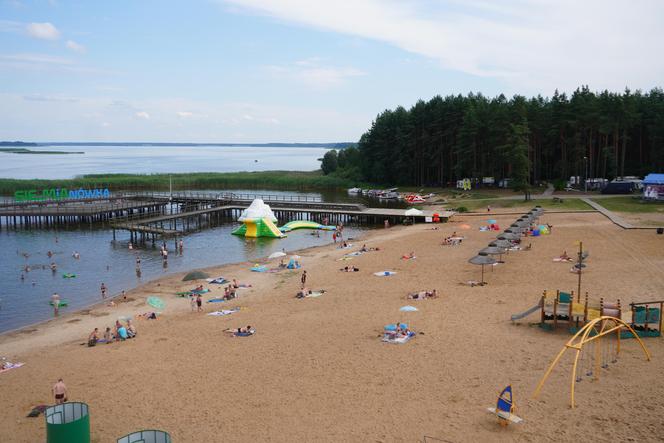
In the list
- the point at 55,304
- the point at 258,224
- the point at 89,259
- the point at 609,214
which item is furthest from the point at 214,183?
the point at 55,304

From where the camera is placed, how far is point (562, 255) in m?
34.5

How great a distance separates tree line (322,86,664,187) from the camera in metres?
66.0

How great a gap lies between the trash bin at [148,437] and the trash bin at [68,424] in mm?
1181

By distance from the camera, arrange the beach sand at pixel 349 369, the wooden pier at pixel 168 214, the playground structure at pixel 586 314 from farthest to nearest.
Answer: the wooden pier at pixel 168 214 < the playground structure at pixel 586 314 < the beach sand at pixel 349 369

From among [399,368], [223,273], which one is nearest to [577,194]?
[223,273]

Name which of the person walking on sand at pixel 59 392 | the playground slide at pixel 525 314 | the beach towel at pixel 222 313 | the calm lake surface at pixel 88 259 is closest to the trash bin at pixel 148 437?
the person walking on sand at pixel 59 392

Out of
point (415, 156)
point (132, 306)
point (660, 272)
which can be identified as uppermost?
point (415, 156)

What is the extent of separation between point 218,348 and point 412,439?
33.3 ft

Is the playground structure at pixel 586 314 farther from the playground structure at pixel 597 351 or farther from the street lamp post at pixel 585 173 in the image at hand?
the street lamp post at pixel 585 173

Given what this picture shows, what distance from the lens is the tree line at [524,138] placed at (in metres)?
66.0

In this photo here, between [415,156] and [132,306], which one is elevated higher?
[415,156]

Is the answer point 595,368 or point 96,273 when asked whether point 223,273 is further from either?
point 595,368

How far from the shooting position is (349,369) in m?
18.4

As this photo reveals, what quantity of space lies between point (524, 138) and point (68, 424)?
64341mm
